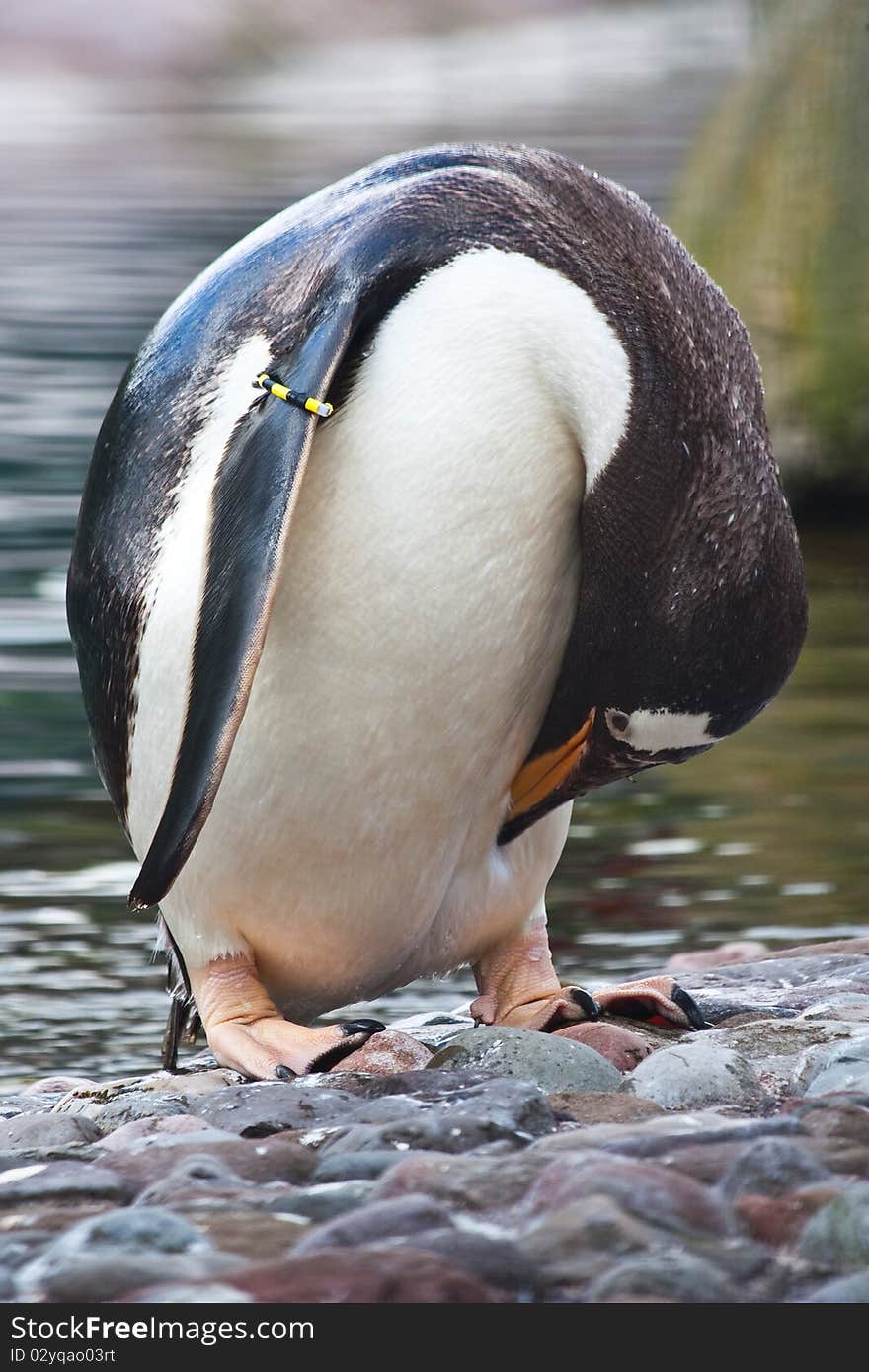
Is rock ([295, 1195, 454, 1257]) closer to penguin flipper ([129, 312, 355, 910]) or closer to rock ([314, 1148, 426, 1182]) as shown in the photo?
rock ([314, 1148, 426, 1182])

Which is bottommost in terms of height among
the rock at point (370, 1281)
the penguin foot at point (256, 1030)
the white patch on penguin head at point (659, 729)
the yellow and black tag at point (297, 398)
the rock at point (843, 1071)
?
the penguin foot at point (256, 1030)

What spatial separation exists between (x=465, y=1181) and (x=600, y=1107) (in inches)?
16.9

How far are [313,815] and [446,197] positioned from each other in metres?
0.82

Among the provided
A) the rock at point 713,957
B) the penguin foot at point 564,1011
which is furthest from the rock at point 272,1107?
the rock at point 713,957

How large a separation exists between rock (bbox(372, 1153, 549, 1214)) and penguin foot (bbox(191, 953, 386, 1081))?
0.77m

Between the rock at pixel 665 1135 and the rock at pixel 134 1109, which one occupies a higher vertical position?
the rock at pixel 665 1135

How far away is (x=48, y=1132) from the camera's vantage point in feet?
9.49

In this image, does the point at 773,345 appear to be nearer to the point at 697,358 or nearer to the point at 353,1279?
the point at 697,358

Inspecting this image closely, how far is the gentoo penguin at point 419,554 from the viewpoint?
310 cm

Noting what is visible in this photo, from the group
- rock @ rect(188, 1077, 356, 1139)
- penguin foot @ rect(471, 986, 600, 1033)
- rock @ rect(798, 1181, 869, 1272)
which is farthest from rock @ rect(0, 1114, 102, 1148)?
rock @ rect(798, 1181, 869, 1272)

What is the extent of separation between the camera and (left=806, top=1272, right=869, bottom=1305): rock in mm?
2082

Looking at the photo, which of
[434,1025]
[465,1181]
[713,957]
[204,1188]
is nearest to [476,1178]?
[465,1181]

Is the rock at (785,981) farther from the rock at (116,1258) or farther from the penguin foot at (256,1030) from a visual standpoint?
the rock at (116,1258)

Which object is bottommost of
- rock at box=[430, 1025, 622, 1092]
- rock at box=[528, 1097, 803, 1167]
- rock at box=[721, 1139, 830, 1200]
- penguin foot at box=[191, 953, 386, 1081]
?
penguin foot at box=[191, 953, 386, 1081]
